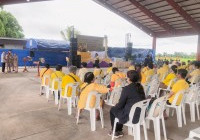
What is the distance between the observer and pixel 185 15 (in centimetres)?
1680

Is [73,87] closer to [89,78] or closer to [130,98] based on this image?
[89,78]

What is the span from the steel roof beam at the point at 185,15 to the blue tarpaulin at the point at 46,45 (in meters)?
9.87

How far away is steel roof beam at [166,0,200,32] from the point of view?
1573 centimetres

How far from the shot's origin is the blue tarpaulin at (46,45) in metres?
17.9

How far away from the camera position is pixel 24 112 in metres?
4.51

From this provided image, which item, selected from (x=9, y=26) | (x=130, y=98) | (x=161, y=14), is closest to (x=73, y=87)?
(x=130, y=98)

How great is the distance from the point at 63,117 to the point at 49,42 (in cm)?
1546

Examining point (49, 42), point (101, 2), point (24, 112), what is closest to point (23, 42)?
point (49, 42)

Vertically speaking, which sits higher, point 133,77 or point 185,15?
point 185,15

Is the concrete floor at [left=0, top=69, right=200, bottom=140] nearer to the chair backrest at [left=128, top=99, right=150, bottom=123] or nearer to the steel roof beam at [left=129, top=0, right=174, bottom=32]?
the chair backrest at [left=128, top=99, right=150, bottom=123]

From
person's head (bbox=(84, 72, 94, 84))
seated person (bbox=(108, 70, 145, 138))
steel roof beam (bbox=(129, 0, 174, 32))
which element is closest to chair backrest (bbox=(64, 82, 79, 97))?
person's head (bbox=(84, 72, 94, 84))

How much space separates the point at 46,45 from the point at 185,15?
39.1ft

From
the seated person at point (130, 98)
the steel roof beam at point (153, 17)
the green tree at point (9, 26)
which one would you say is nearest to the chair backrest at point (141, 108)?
the seated person at point (130, 98)

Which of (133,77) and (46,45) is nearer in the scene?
(133,77)
